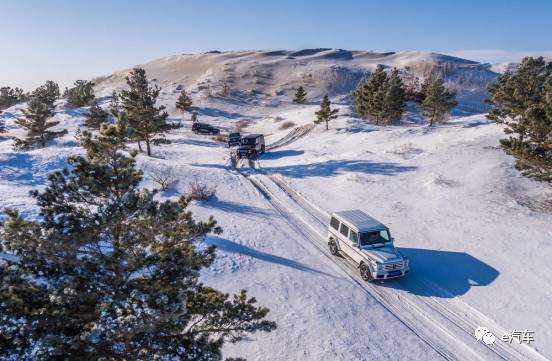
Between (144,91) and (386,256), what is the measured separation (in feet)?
91.7

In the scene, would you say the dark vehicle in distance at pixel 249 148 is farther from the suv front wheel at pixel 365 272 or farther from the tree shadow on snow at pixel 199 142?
the suv front wheel at pixel 365 272

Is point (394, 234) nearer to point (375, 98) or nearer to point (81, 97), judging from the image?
point (375, 98)

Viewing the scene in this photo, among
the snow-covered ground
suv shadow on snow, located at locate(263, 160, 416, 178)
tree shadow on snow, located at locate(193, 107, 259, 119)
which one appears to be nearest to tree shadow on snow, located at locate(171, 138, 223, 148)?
the snow-covered ground

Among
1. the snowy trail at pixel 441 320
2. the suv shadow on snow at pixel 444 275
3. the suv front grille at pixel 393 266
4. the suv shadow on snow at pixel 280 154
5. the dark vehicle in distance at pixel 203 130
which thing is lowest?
the snowy trail at pixel 441 320

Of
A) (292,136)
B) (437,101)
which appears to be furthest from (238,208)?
(437,101)

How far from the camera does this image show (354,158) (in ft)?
106

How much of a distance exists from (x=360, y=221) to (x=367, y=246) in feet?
4.40

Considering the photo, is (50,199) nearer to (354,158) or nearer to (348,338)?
(348,338)

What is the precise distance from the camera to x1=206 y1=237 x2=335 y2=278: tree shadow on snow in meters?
16.1

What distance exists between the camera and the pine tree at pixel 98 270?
6762mm

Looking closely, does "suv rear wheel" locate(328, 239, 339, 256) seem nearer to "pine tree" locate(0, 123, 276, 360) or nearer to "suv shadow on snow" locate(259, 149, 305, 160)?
"pine tree" locate(0, 123, 276, 360)

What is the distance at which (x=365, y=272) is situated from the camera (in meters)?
15.1

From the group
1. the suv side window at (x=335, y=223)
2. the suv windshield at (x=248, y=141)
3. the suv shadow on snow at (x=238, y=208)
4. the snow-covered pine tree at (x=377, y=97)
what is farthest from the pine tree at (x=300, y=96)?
the suv side window at (x=335, y=223)

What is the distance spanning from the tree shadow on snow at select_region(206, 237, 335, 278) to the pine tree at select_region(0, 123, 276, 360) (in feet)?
27.4
